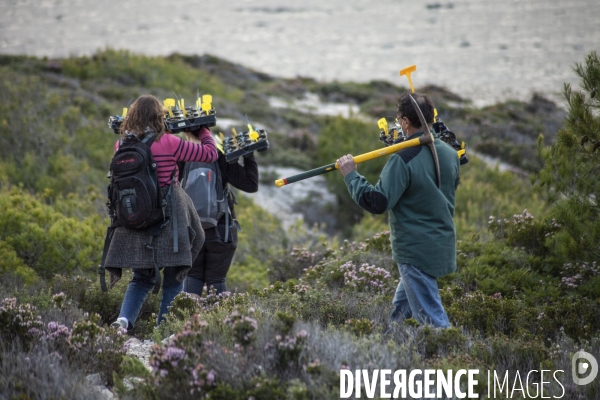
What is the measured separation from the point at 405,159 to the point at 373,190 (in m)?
0.27

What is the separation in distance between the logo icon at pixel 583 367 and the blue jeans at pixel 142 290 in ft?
8.68

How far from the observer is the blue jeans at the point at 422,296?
3844 millimetres

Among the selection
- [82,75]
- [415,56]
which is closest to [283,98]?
[82,75]

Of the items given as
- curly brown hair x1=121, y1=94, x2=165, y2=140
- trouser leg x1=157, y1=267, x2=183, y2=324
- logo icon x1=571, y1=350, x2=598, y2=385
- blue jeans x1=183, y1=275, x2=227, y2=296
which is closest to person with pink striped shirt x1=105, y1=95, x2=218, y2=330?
curly brown hair x1=121, y1=94, x2=165, y2=140

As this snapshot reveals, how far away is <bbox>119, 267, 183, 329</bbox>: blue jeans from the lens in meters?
4.42

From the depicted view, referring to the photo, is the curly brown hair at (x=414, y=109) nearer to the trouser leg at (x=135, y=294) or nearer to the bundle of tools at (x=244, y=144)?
the bundle of tools at (x=244, y=144)

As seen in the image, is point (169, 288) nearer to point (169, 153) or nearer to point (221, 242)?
point (221, 242)

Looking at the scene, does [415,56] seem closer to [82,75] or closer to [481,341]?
[82,75]

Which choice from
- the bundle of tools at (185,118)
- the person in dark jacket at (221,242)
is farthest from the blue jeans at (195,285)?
the bundle of tools at (185,118)

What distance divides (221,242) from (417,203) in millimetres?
1665

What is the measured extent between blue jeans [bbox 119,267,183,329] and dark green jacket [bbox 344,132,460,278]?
157 centimetres

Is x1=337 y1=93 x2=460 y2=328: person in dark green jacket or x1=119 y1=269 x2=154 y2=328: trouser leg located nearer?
x1=337 y1=93 x2=460 y2=328: person in dark green jacket

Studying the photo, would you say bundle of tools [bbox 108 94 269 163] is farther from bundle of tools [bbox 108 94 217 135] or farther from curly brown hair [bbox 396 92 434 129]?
curly brown hair [bbox 396 92 434 129]

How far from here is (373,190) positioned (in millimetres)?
3666
